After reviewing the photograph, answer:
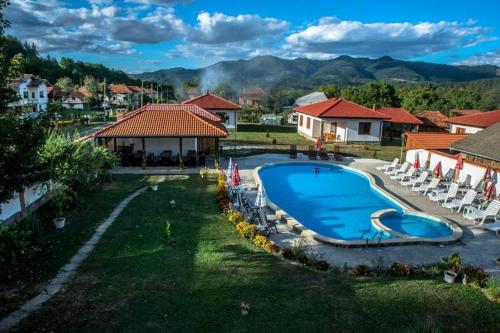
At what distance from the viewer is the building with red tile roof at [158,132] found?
22.2 metres

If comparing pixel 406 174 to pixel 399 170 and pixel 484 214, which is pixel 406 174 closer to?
pixel 399 170

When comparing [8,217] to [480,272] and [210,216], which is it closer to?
[210,216]

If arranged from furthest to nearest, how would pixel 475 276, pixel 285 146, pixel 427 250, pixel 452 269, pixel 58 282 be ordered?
pixel 285 146
pixel 427 250
pixel 452 269
pixel 475 276
pixel 58 282

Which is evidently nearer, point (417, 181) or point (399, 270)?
point (399, 270)

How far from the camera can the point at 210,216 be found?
557 inches

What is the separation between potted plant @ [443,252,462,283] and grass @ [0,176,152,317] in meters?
9.82

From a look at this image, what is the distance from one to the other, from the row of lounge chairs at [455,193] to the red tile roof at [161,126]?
11033mm

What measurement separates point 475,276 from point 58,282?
10.1 m

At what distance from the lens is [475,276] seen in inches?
357

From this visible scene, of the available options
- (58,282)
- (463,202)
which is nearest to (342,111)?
(463,202)

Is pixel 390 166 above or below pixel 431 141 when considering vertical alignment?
below

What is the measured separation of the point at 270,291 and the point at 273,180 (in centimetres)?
1464

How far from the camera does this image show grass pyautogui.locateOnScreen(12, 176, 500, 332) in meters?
7.13

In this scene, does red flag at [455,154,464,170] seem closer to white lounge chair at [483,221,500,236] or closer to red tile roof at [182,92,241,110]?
white lounge chair at [483,221,500,236]
